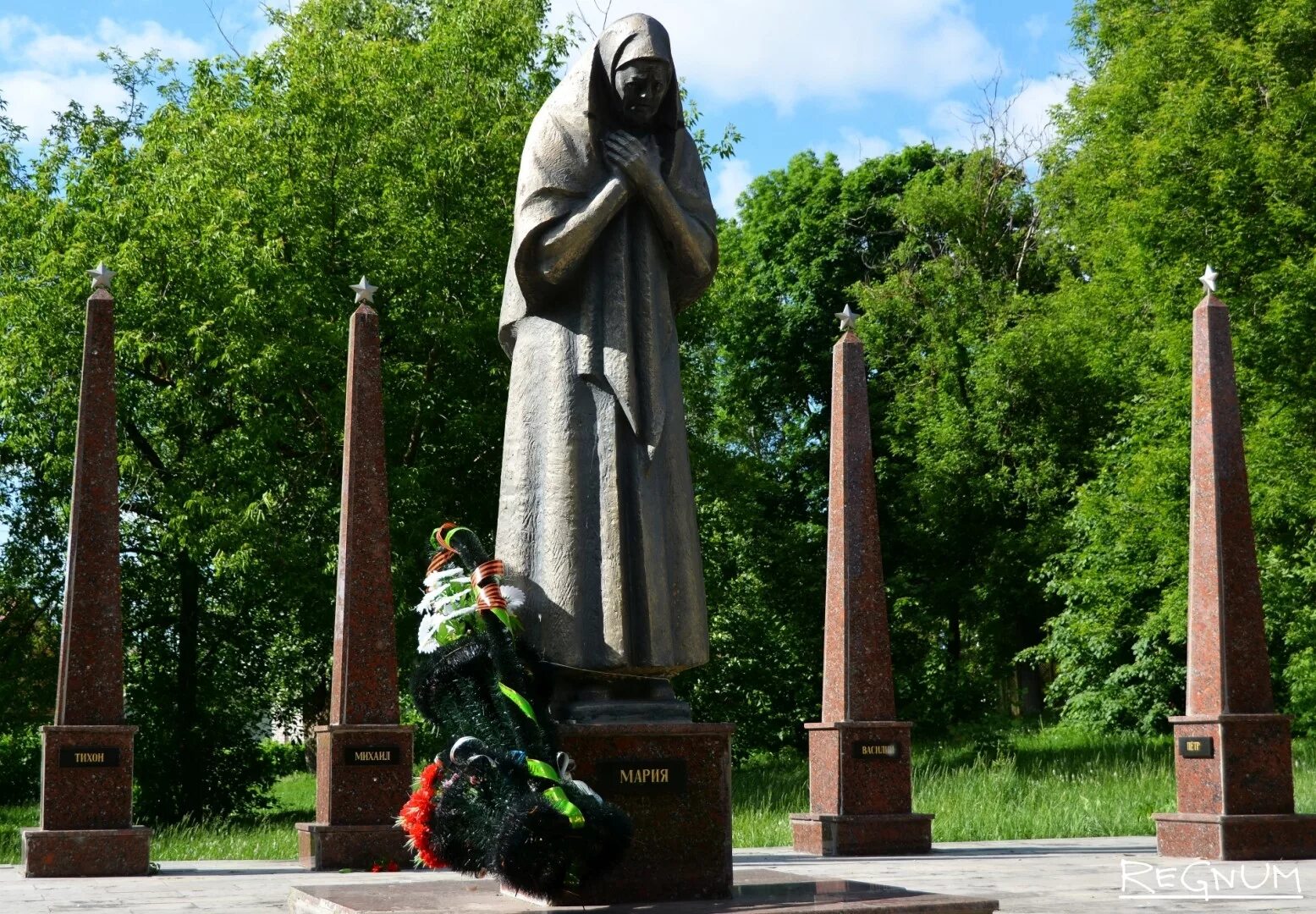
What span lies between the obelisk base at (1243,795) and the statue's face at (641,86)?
807 cm

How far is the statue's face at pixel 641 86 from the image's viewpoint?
727cm

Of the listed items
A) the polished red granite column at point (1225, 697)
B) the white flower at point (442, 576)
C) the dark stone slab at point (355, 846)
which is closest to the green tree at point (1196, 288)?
the polished red granite column at point (1225, 697)

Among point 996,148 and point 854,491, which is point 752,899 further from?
point 996,148

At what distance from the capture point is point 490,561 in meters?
6.81

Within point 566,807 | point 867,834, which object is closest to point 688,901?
point 566,807

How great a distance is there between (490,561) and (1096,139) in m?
23.7

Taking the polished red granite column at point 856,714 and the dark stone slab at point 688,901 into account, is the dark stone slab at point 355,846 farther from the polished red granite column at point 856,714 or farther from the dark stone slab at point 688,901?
the dark stone slab at point 688,901

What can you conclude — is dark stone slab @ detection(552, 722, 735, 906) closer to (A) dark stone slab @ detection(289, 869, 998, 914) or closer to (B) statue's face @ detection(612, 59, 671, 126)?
(A) dark stone slab @ detection(289, 869, 998, 914)

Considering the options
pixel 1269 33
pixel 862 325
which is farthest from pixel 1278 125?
pixel 862 325

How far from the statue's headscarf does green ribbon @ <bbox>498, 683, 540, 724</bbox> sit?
1.31 meters

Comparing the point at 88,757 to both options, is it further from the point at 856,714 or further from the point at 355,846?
the point at 856,714

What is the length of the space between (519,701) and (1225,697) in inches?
332

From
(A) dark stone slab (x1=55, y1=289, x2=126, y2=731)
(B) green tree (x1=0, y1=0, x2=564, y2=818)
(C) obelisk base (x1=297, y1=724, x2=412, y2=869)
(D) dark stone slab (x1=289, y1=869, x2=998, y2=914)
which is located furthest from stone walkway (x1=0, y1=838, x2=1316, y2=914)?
(B) green tree (x1=0, y1=0, x2=564, y2=818)

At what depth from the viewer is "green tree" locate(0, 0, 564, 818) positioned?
21.4 m
